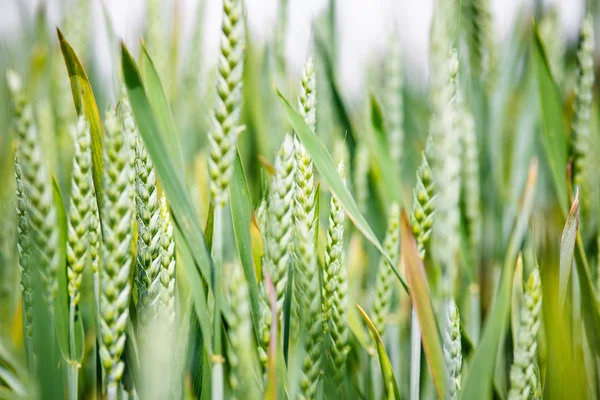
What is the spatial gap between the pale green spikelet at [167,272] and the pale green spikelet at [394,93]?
49cm

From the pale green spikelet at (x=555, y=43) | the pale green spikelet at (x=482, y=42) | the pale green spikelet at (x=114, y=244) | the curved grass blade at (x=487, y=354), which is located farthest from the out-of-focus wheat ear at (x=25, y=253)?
the pale green spikelet at (x=555, y=43)

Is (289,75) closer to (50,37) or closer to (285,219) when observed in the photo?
(50,37)

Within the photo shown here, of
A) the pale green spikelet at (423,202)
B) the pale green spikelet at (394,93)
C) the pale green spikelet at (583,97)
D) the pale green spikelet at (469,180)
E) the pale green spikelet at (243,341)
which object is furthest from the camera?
the pale green spikelet at (394,93)

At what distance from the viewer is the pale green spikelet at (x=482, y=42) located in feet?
2.66

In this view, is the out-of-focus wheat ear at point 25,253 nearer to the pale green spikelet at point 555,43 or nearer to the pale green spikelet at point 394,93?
the pale green spikelet at point 394,93

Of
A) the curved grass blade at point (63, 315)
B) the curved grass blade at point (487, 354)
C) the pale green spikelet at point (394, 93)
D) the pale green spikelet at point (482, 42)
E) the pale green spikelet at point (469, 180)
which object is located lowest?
the curved grass blade at point (487, 354)

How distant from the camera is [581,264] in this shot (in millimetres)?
449

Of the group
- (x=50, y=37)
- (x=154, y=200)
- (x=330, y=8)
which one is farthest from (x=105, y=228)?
(x=50, y=37)

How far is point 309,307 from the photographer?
13.8 inches

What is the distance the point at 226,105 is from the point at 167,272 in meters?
0.13

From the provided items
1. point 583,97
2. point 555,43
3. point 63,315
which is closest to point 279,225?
point 63,315

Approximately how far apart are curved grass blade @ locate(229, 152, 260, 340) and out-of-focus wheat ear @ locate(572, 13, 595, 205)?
15.3 inches

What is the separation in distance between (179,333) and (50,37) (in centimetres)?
83

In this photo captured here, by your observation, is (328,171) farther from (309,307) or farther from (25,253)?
(25,253)
